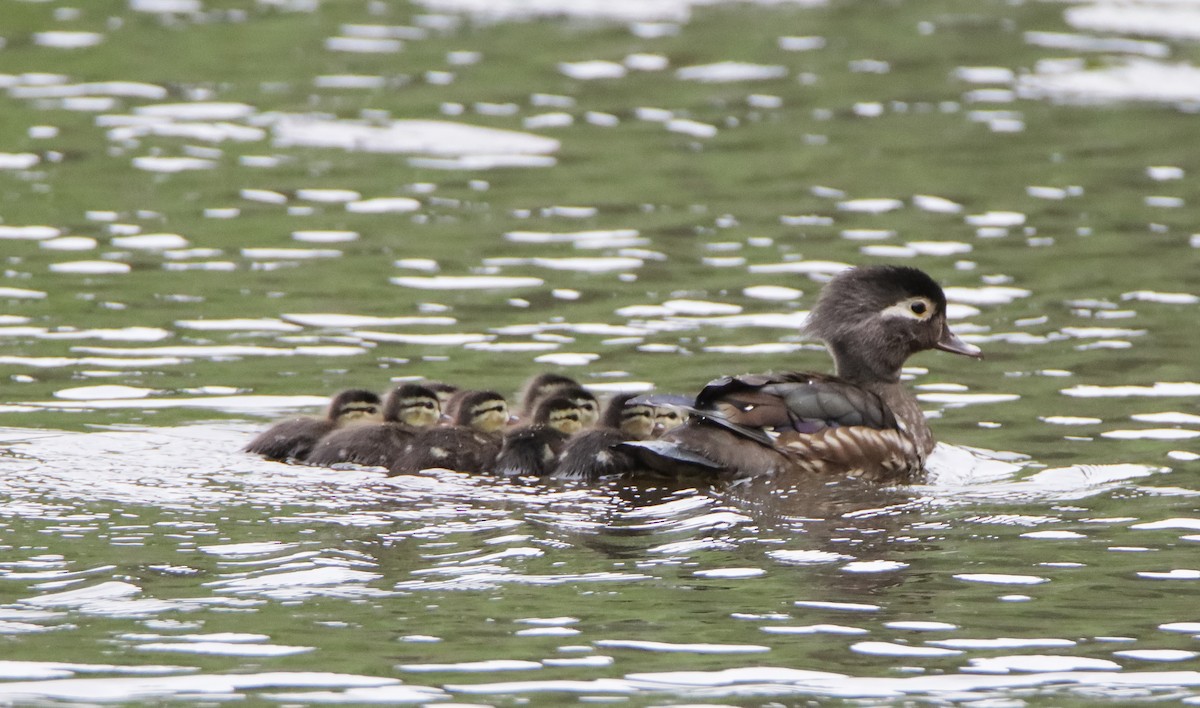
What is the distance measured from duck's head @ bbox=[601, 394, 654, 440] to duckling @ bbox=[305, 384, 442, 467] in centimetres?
75

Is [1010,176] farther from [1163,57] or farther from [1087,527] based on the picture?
[1087,527]

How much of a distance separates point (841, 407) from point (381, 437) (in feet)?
6.30

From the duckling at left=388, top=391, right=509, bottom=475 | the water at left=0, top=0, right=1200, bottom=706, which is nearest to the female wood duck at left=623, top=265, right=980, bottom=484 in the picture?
the water at left=0, top=0, right=1200, bottom=706

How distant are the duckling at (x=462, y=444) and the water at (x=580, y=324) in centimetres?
15

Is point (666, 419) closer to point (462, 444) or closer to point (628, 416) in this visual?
point (628, 416)

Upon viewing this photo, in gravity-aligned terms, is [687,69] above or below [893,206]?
above

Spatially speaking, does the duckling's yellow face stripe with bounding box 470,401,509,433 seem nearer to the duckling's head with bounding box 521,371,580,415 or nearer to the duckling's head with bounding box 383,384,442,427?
the duckling's head with bounding box 383,384,442,427

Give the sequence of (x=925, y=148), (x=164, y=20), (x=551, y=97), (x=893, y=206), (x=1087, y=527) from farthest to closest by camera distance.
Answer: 1. (x=164, y=20)
2. (x=551, y=97)
3. (x=925, y=148)
4. (x=893, y=206)
5. (x=1087, y=527)

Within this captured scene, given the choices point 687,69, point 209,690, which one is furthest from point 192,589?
point 687,69

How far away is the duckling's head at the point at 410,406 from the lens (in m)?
8.97

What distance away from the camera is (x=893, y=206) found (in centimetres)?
1424

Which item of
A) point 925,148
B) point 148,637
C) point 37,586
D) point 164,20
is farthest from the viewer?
point 164,20

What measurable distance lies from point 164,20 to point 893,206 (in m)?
8.17

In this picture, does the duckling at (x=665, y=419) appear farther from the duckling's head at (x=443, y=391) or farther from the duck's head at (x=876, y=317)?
the duckling's head at (x=443, y=391)
